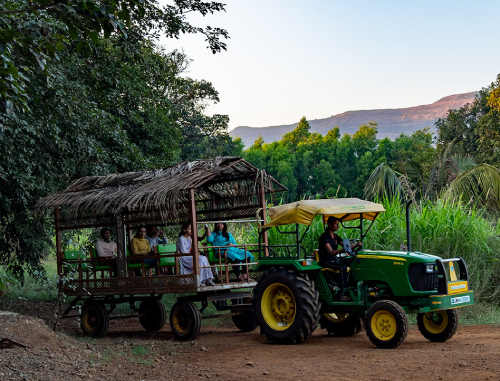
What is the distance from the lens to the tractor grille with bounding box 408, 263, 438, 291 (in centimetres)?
932

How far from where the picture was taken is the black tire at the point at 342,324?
1092 centimetres

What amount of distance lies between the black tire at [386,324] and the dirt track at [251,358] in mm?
169

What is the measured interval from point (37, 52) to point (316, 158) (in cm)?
5944

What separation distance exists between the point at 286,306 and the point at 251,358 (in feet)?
5.34

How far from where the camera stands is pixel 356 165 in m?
60.3

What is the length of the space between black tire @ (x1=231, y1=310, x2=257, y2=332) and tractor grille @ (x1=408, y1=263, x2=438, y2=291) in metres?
4.05

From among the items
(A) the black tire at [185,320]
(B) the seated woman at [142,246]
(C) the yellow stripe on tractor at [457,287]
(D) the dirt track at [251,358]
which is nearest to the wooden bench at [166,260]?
(B) the seated woman at [142,246]

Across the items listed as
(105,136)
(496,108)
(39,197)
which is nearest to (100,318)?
(39,197)

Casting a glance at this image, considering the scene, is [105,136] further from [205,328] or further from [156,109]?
[205,328]

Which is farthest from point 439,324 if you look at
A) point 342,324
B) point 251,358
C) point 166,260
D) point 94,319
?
point 94,319

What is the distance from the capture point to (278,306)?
34.9 ft

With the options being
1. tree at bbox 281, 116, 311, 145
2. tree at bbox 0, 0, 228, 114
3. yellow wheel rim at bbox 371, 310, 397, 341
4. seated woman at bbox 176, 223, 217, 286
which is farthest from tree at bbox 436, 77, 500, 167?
tree at bbox 281, 116, 311, 145

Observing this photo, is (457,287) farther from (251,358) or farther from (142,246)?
(142,246)

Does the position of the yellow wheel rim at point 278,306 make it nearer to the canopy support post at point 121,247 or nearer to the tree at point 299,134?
the canopy support post at point 121,247
